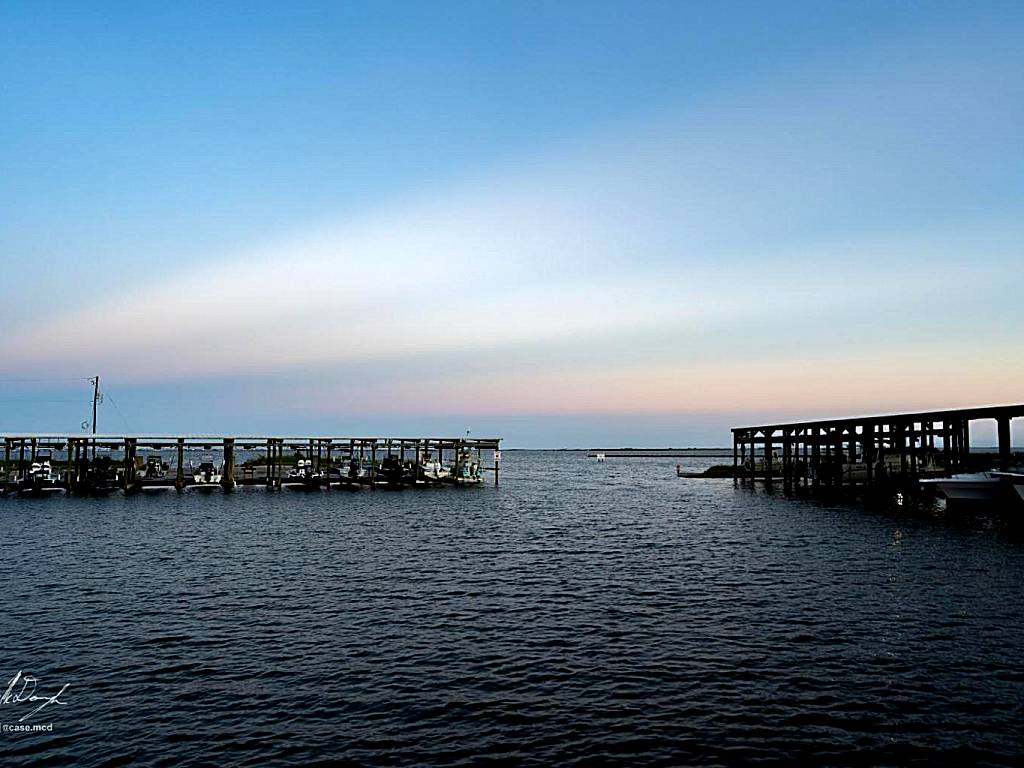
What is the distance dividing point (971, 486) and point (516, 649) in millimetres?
48742

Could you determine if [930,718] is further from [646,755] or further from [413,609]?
[413,609]

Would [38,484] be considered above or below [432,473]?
above

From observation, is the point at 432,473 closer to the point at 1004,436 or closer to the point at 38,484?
the point at 38,484

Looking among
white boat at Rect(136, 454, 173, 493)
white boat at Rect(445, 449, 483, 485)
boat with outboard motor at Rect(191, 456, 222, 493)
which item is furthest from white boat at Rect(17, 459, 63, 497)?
white boat at Rect(445, 449, 483, 485)

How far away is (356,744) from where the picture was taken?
14211 mm

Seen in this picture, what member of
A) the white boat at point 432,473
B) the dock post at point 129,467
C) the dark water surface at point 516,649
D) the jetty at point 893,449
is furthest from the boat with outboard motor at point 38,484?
the jetty at point 893,449

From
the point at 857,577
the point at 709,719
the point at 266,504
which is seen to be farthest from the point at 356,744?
the point at 266,504

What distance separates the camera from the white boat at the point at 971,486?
178 ft

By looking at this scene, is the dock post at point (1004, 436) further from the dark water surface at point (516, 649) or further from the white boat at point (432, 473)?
the white boat at point (432, 473)

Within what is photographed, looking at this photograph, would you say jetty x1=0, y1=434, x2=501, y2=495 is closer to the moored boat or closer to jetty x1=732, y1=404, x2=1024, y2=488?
the moored boat

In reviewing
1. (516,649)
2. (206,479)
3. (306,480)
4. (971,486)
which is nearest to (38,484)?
(206,479)

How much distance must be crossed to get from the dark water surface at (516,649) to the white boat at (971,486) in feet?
52.9

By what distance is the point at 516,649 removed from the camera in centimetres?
2014

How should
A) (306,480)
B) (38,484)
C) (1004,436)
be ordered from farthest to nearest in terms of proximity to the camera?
1. (306,480)
2. (38,484)
3. (1004,436)
